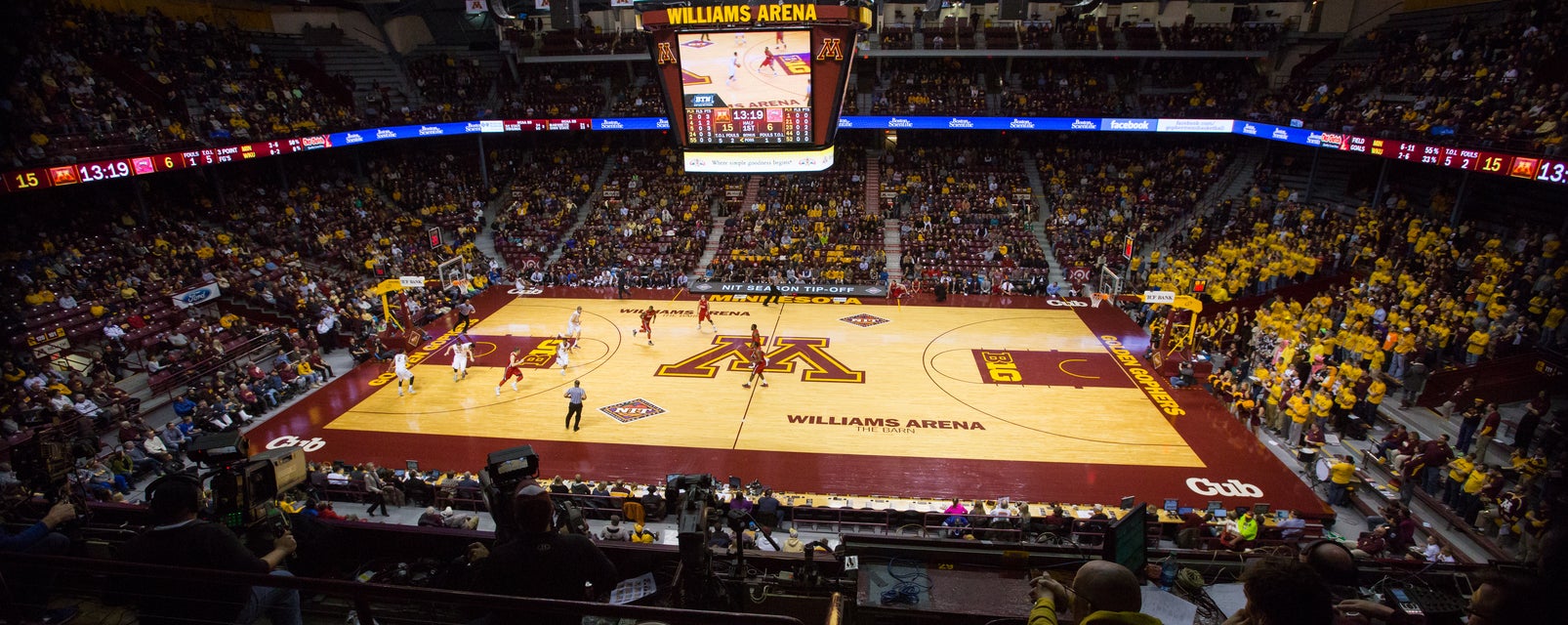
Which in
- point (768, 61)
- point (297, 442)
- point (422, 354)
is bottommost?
point (297, 442)

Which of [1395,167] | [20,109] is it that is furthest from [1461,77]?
[20,109]

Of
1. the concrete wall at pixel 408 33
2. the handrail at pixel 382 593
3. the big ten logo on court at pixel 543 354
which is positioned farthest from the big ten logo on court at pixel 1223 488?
the concrete wall at pixel 408 33

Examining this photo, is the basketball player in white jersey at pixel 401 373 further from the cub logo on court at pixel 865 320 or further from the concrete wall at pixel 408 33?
the concrete wall at pixel 408 33

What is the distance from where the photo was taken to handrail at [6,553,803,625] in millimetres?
2926

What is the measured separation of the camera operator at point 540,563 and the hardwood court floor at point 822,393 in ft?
35.8

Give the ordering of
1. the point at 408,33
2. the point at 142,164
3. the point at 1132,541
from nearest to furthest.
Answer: the point at 1132,541 < the point at 142,164 < the point at 408,33

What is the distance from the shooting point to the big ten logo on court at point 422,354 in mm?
18844

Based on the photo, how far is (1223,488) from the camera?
1319 cm

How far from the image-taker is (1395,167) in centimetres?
2564

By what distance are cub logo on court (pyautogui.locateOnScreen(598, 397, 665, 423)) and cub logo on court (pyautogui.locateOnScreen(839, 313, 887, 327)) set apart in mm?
8449

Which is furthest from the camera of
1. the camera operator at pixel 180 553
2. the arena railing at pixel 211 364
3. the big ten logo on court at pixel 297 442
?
the arena railing at pixel 211 364

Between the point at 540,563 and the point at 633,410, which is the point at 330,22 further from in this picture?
the point at 540,563

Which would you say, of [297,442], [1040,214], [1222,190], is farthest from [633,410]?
[1222,190]

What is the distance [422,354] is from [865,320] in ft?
44.7
